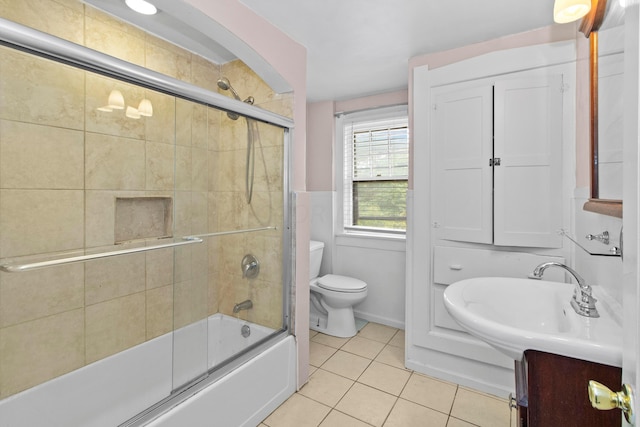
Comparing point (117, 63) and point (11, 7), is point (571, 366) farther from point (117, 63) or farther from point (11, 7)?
point (11, 7)

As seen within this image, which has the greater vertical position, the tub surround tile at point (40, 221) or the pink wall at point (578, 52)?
the pink wall at point (578, 52)

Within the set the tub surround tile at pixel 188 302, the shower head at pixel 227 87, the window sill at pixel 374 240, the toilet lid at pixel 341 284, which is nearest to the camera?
the tub surround tile at pixel 188 302

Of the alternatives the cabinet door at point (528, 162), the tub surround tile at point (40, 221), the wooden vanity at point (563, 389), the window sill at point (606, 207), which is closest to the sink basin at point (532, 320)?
the wooden vanity at point (563, 389)

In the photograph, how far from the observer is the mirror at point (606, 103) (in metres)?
1.01

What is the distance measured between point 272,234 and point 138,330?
94 centimetres

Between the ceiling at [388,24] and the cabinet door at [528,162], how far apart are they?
35 centimetres

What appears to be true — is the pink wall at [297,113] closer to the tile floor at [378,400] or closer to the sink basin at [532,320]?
the tile floor at [378,400]

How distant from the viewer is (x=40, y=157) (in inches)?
56.0

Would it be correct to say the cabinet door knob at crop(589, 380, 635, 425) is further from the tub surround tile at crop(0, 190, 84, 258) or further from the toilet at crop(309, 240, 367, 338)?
the toilet at crop(309, 240, 367, 338)

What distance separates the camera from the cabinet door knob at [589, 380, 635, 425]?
0.44 m

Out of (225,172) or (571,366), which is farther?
(225,172)

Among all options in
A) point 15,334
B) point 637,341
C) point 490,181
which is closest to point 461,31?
point 490,181

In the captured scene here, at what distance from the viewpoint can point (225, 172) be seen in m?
1.90

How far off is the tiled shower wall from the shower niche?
0.04 metres
